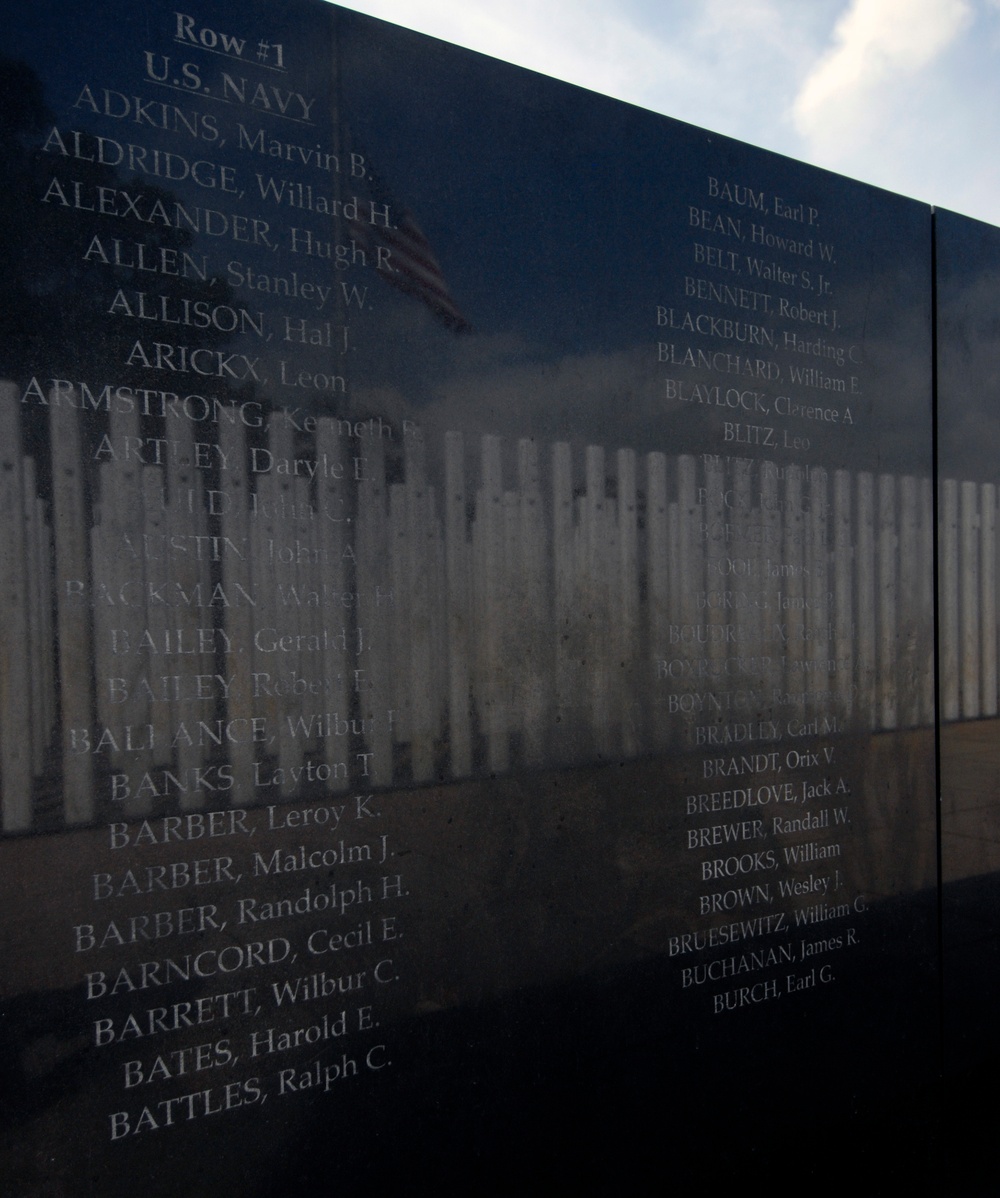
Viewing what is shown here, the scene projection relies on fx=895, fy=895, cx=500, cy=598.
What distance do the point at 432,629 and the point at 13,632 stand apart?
1.29m

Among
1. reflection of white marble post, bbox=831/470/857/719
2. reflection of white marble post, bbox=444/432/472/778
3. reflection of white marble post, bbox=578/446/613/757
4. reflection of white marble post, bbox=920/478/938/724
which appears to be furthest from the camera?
reflection of white marble post, bbox=920/478/938/724

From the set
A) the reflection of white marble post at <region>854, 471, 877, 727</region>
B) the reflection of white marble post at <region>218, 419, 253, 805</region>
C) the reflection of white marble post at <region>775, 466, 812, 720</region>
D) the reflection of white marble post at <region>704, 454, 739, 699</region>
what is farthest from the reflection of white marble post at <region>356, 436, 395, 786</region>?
the reflection of white marble post at <region>854, 471, 877, 727</region>

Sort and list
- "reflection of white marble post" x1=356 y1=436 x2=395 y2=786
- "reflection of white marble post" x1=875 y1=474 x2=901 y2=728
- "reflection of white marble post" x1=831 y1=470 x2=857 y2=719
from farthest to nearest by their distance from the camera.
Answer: "reflection of white marble post" x1=875 y1=474 x2=901 y2=728, "reflection of white marble post" x1=831 y1=470 x2=857 y2=719, "reflection of white marble post" x1=356 y1=436 x2=395 y2=786

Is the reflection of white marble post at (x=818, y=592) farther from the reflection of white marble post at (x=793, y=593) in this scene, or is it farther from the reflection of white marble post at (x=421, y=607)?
the reflection of white marble post at (x=421, y=607)

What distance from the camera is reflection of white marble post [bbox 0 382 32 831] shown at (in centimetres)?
254

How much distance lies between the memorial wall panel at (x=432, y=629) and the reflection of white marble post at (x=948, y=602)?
19 centimetres

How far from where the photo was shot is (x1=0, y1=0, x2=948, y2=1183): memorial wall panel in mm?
2625

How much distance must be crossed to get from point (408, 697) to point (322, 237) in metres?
1.58

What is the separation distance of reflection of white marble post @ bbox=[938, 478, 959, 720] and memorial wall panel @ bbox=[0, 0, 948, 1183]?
190 millimetres

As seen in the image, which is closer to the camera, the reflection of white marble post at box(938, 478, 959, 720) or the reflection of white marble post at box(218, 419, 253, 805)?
the reflection of white marble post at box(218, 419, 253, 805)

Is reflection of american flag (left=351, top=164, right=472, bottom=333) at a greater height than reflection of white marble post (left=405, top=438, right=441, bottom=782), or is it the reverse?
reflection of american flag (left=351, top=164, right=472, bottom=333)

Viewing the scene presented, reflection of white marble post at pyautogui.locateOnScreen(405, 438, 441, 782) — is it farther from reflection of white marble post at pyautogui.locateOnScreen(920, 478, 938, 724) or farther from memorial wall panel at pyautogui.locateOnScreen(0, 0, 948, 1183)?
reflection of white marble post at pyautogui.locateOnScreen(920, 478, 938, 724)

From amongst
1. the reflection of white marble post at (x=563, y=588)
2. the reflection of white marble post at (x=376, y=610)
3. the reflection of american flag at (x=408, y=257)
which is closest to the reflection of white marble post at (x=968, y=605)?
the reflection of white marble post at (x=563, y=588)

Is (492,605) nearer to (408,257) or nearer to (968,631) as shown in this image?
(408,257)
